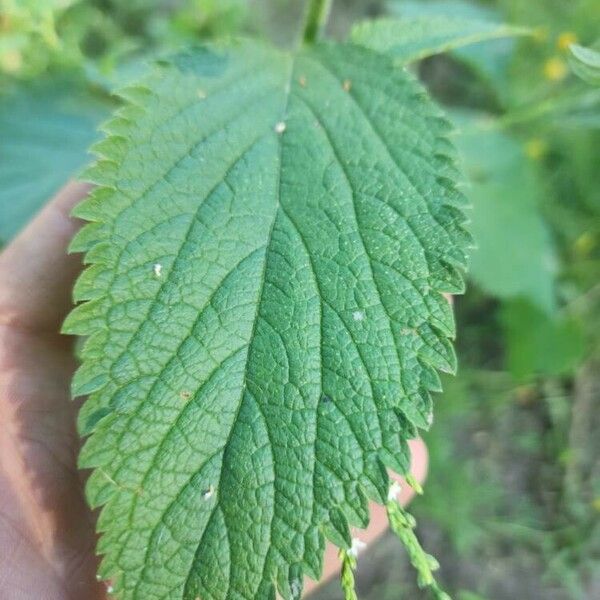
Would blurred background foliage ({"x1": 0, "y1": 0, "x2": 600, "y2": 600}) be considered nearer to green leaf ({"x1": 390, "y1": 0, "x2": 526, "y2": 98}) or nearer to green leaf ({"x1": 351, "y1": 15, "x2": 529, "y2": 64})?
green leaf ({"x1": 390, "y1": 0, "x2": 526, "y2": 98})

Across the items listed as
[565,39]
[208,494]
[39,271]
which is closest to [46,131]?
[39,271]

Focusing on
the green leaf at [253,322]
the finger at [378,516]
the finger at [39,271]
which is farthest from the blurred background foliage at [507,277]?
the green leaf at [253,322]

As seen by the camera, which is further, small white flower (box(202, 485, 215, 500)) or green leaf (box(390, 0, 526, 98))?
green leaf (box(390, 0, 526, 98))

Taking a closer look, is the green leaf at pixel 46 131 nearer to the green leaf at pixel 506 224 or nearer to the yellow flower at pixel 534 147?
the green leaf at pixel 506 224

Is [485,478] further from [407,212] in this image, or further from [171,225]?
[171,225]

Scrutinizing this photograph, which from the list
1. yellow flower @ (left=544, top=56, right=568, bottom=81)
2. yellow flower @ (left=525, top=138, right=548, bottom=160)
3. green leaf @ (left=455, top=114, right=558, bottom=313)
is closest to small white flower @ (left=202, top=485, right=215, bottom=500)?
green leaf @ (left=455, top=114, right=558, bottom=313)

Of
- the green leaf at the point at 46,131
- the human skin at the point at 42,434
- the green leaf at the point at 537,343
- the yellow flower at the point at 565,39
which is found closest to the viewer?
the human skin at the point at 42,434
